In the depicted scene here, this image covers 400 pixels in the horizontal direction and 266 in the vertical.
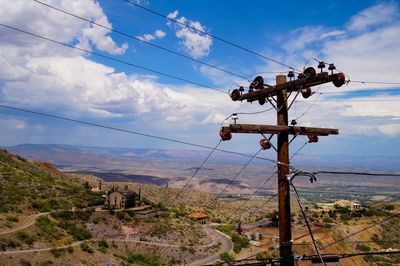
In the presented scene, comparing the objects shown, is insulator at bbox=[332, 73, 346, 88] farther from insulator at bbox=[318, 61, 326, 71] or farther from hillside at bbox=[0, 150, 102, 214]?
hillside at bbox=[0, 150, 102, 214]

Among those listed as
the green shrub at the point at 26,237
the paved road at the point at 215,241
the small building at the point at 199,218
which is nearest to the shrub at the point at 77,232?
the green shrub at the point at 26,237

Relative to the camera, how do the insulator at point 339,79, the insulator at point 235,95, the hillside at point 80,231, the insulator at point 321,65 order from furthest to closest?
1. the hillside at point 80,231
2. the insulator at point 235,95
3. the insulator at point 321,65
4. the insulator at point 339,79

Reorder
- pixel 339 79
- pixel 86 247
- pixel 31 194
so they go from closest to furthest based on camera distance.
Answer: pixel 339 79, pixel 86 247, pixel 31 194

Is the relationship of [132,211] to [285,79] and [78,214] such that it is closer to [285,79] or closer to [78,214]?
[78,214]

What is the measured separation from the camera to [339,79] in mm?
→ 13703

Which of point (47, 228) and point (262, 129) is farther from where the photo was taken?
point (47, 228)

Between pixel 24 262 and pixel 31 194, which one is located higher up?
pixel 31 194

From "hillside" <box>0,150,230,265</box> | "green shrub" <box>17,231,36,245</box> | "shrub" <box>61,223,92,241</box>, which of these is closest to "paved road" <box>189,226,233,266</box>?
"hillside" <box>0,150,230,265</box>

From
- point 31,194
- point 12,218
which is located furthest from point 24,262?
point 31,194

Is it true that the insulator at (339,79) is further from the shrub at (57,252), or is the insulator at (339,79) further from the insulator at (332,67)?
the shrub at (57,252)

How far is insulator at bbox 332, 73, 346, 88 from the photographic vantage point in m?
13.7

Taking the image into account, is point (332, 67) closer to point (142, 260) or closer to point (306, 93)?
point (306, 93)

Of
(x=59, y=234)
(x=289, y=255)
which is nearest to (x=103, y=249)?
(x=59, y=234)

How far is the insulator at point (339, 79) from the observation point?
13667 millimetres
